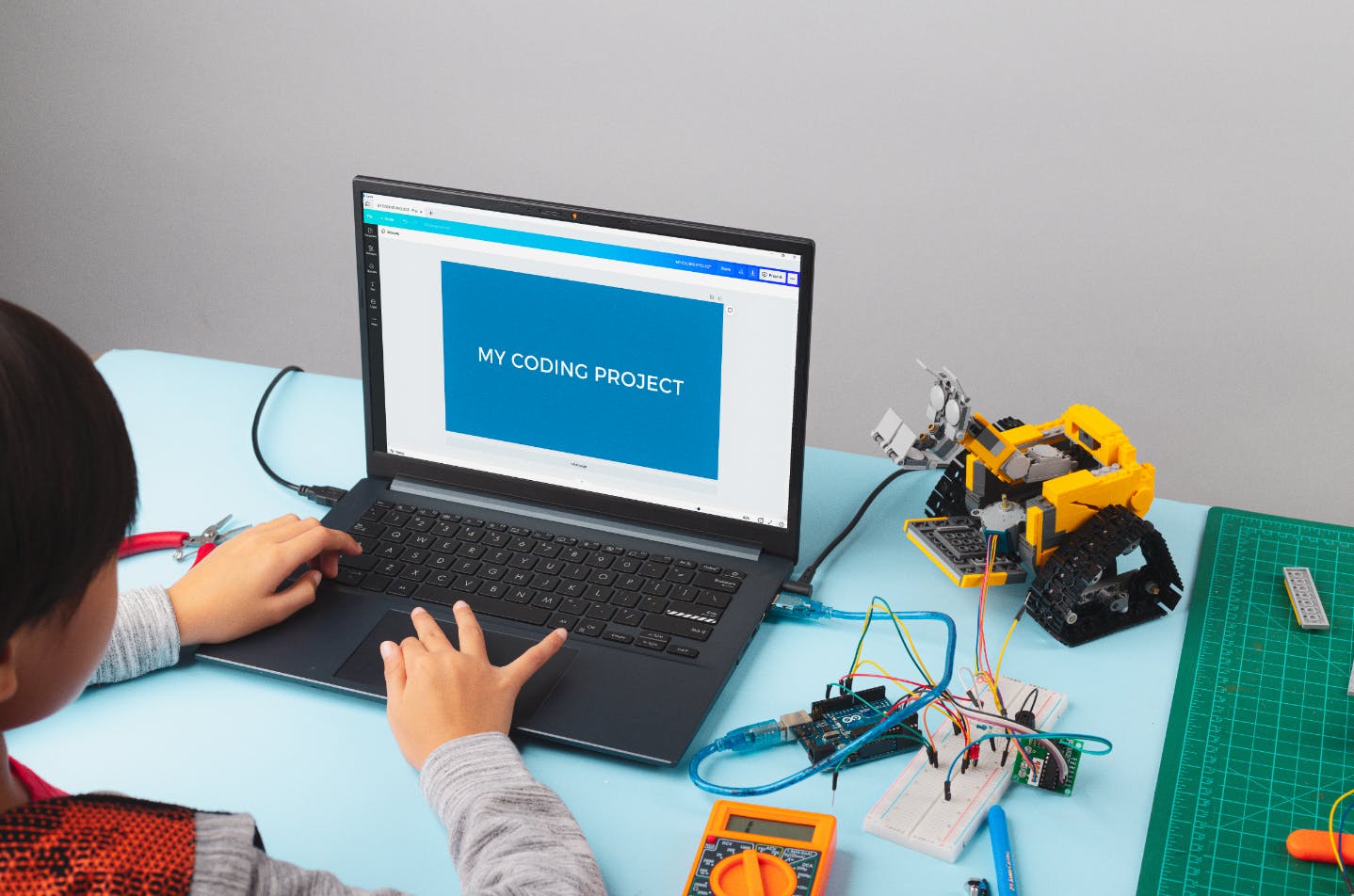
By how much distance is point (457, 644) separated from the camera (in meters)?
1.11

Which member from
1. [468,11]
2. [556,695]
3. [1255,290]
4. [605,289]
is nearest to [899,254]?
[1255,290]

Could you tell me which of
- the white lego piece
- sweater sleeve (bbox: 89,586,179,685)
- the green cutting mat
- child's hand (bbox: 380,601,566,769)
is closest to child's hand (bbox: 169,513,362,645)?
sweater sleeve (bbox: 89,586,179,685)

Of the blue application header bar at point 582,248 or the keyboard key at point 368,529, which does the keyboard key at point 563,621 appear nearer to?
the keyboard key at point 368,529

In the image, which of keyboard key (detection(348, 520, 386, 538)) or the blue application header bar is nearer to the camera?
the blue application header bar

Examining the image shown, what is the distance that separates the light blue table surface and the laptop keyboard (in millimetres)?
76

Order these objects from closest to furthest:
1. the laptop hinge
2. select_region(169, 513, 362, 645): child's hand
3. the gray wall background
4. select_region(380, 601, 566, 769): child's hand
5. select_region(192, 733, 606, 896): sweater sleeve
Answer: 1. select_region(192, 733, 606, 896): sweater sleeve
2. select_region(380, 601, 566, 769): child's hand
3. select_region(169, 513, 362, 645): child's hand
4. the laptop hinge
5. the gray wall background

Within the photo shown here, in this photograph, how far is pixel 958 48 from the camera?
7.20 ft

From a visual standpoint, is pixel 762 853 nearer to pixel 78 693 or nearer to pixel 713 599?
pixel 713 599

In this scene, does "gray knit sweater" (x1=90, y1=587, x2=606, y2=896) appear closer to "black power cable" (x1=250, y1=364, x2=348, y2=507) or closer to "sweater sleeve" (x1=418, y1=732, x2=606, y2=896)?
"sweater sleeve" (x1=418, y1=732, x2=606, y2=896)

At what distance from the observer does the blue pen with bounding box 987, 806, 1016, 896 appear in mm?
893

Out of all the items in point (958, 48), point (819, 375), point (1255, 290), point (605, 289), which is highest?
point (958, 48)

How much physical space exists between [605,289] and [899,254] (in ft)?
4.32

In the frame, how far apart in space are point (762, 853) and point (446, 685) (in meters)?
0.29

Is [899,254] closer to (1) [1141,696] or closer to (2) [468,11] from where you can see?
(2) [468,11]
